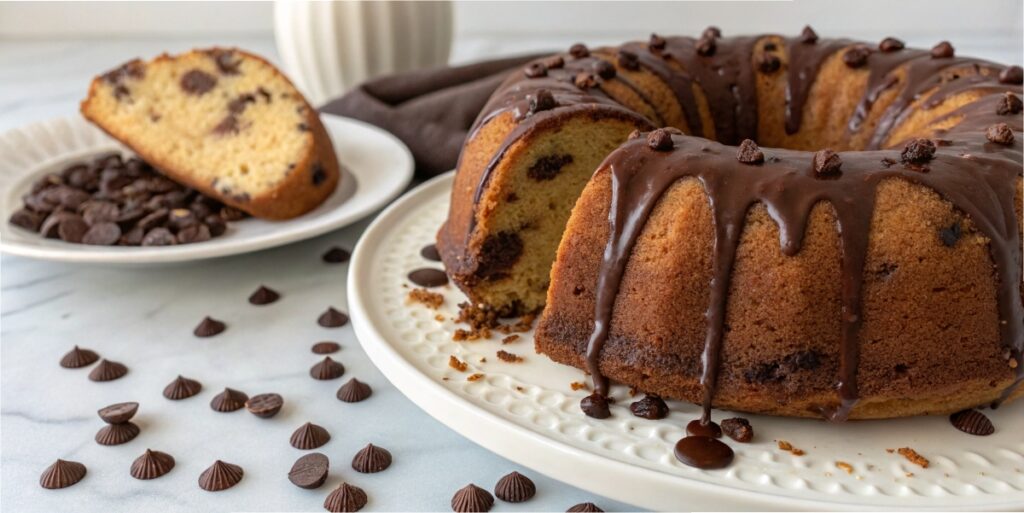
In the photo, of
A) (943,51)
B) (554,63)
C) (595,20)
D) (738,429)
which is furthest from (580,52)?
(595,20)

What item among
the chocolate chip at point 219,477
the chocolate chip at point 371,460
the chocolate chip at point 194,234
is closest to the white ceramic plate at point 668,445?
the chocolate chip at point 371,460

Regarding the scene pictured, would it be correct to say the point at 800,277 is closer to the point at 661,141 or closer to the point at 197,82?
the point at 661,141

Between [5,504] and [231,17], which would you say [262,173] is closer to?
[5,504]

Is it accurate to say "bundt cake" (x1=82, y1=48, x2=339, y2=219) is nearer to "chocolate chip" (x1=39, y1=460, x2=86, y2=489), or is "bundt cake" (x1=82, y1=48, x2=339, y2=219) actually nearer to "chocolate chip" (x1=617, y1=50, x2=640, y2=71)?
"chocolate chip" (x1=617, y1=50, x2=640, y2=71)

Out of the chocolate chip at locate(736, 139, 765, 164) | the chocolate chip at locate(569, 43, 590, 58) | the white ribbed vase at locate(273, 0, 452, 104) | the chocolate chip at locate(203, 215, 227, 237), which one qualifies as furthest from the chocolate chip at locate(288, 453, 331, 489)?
the white ribbed vase at locate(273, 0, 452, 104)

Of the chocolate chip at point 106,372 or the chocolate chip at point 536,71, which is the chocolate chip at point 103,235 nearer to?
the chocolate chip at point 106,372

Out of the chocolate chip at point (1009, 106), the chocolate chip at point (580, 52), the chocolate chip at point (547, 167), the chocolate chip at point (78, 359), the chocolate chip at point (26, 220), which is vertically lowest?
the chocolate chip at point (78, 359)
